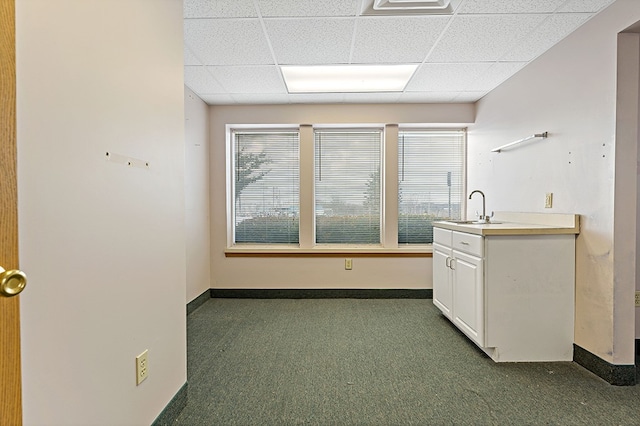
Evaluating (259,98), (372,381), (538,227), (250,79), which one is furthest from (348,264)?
(250,79)

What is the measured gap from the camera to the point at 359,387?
1892 millimetres

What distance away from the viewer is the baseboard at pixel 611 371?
1.92 metres

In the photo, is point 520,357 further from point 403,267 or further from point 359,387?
point 403,267

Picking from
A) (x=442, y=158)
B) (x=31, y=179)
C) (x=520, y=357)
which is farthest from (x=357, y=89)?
(x=31, y=179)

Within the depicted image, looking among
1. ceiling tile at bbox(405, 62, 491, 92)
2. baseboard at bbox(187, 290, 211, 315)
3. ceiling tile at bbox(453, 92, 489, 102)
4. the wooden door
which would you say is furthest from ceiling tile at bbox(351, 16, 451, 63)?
baseboard at bbox(187, 290, 211, 315)

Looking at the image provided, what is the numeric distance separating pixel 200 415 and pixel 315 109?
3.08 m

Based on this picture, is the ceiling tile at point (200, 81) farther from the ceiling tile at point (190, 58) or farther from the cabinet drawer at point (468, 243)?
the cabinet drawer at point (468, 243)

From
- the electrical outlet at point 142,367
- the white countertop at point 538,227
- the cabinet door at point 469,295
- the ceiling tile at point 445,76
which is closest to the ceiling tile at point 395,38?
the ceiling tile at point 445,76

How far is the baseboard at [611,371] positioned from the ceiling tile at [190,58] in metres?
3.48

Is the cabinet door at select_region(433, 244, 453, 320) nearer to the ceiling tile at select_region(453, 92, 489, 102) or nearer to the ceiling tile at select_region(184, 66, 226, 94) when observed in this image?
the ceiling tile at select_region(453, 92, 489, 102)

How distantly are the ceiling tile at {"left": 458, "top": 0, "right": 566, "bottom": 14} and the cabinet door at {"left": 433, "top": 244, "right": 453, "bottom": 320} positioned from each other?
176 centimetres

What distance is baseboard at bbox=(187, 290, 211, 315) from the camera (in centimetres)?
316

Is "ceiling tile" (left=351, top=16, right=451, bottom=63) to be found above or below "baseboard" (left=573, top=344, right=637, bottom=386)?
above

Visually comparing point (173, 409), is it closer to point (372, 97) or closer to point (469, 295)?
point (469, 295)
